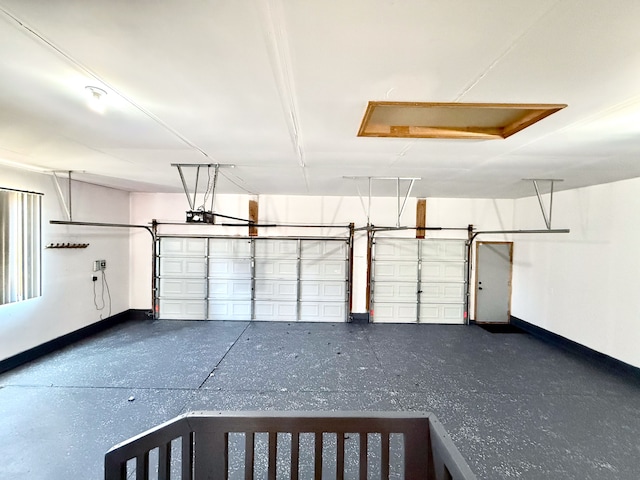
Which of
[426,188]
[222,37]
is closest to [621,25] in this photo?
[222,37]

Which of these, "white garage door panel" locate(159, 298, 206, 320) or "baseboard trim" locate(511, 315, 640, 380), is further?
"white garage door panel" locate(159, 298, 206, 320)

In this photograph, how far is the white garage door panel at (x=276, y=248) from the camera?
6438 mm

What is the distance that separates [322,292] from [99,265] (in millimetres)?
4672

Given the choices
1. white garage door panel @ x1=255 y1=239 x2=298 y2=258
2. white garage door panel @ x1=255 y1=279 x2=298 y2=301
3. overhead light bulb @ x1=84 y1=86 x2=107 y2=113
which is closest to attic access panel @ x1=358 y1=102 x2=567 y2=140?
overhead light bulb @ x1=84 y1=86 x2=107 y2=113

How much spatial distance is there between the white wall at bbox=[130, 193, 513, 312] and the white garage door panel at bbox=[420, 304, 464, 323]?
1446 mm

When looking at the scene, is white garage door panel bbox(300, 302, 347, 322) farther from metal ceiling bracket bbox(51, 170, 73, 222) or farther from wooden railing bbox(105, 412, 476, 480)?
wooden railing bbox(105, 412, 476, 480)

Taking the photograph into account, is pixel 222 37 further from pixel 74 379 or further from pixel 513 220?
pixel 513 220

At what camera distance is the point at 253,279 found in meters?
6.43

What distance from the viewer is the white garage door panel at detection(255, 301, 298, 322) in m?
6.42

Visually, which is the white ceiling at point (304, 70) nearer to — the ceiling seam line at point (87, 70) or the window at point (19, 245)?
the ceiling seam line at point (87, 70)

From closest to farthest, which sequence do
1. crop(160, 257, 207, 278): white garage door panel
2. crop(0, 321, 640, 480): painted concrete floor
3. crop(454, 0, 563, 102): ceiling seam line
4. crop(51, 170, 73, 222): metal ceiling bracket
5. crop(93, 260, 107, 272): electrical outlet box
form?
crop(454, 0, 563, 102): ceiling seam line → crop(0, 321, 640, 480): painted concrete floor → crop(51, 170, 73, 222): metal ceiling bracket → crop(93, 260, 107, 272): electrical outlet box → crop(160, 257, 207, 278): white garage door panel

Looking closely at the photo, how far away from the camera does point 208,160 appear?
10.6ft

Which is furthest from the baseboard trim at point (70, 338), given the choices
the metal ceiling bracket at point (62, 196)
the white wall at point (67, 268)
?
the metal ceiling bracket at point (62, 196)

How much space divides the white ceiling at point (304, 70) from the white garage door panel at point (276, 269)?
3.93 m
